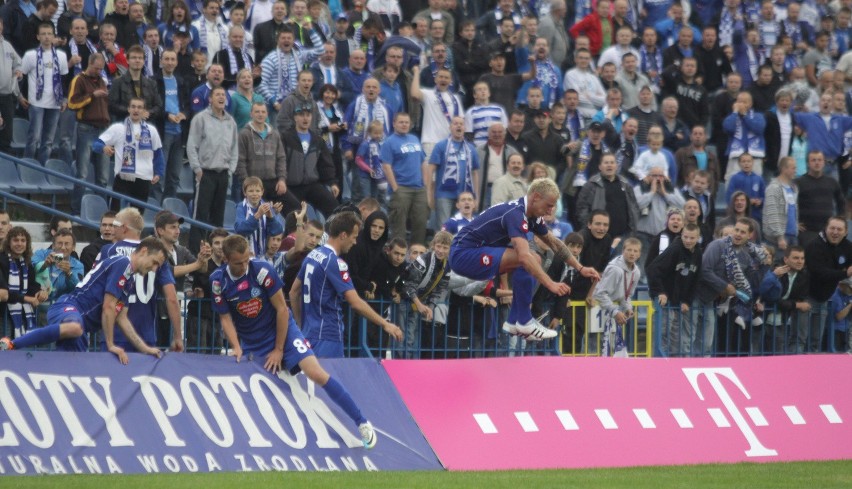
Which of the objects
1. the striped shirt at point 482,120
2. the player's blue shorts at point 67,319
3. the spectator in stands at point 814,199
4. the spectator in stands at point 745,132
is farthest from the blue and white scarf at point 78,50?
the spectator in stands at point 814,199

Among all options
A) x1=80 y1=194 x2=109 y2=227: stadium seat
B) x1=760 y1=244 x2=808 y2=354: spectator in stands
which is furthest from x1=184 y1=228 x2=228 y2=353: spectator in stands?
x1=760 y1=244 x2=808 y2=354: spectator in stands

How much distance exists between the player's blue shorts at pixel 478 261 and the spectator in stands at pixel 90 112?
6463 millimetres

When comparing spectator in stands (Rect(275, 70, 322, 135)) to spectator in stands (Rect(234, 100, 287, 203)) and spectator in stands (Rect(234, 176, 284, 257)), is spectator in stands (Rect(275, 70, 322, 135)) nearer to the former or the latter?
spectator in stands (Rect(234, 100, 287, 203))

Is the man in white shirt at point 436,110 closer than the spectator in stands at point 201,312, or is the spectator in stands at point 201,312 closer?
the spectator in stands at point 201,312

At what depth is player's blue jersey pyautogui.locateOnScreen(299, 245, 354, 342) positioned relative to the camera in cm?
1264

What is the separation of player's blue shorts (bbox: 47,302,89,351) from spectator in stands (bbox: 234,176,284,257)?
3942 mm

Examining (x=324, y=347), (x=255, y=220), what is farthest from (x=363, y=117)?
(x=324, y=347)

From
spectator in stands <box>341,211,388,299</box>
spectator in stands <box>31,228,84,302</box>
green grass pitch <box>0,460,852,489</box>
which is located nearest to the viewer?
green grass pitch <box>0,460,852,489</box>

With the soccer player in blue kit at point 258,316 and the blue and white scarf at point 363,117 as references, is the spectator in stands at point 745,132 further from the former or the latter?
the soccer player in blue kit at point 258,316

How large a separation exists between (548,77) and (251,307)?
1100 cm

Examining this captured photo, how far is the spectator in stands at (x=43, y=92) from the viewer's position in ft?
58.4

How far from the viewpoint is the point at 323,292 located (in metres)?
12.8

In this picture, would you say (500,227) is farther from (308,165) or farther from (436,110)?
(436,110)

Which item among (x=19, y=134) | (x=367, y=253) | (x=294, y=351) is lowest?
(x=294, y=351)
